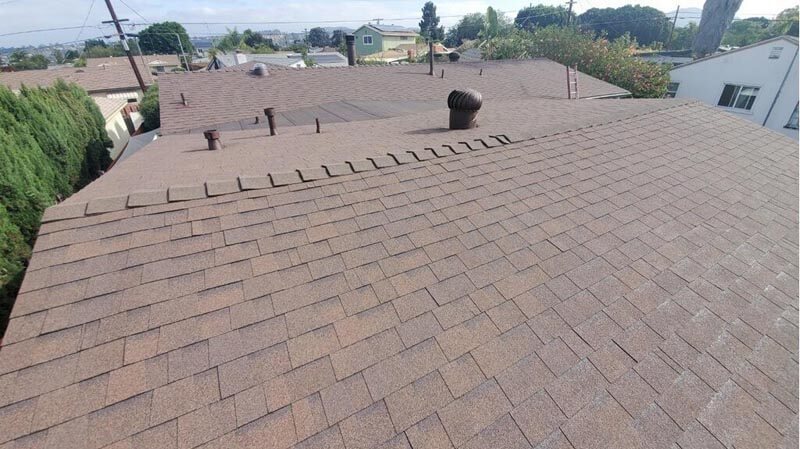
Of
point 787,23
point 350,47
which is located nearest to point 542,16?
point 787,23

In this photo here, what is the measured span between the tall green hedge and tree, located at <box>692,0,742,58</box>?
70.2 metres

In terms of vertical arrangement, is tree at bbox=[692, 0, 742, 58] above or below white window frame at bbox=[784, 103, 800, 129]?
above

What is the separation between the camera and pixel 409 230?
3729mm

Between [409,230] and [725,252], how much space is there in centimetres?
412

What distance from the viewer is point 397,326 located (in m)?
2.75

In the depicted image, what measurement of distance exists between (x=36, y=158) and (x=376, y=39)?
69927mm

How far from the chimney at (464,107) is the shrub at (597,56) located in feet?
78.9

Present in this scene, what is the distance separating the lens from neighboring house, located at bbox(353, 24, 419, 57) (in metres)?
68.4

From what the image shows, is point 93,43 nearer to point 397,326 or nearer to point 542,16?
point 542,16

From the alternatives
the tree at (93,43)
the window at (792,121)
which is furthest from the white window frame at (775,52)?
the tree at (93,43)

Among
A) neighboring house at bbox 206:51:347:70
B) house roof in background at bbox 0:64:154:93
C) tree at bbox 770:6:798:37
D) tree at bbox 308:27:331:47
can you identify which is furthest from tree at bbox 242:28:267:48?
tree at bbox 770:6:798:37

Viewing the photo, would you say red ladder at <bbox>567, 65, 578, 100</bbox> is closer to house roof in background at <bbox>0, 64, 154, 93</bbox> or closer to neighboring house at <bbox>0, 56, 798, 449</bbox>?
neighboring house at <bbox>0, 56, 798, 449</bbox>

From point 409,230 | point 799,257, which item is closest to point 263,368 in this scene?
point 409,230

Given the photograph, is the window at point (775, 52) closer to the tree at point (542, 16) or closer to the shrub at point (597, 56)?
the shrub at point (597, 56)
